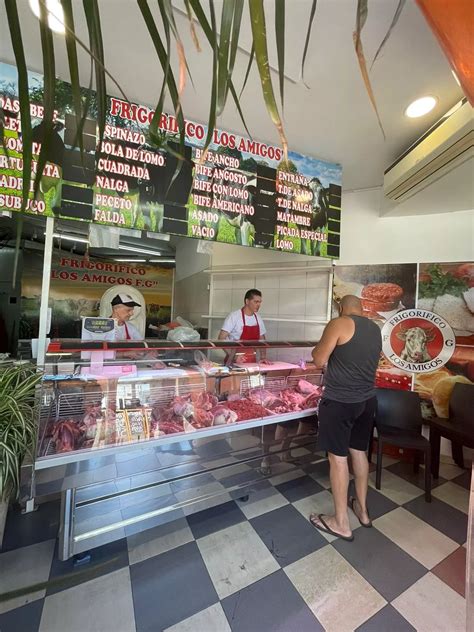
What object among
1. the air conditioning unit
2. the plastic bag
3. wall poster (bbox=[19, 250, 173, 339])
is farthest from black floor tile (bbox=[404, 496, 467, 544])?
wall poster (bbox=[19, 250, 173, 339])

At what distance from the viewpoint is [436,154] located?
2.01m

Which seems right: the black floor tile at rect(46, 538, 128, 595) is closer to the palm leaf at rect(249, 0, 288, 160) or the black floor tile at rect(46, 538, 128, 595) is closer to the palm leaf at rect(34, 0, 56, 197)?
the palm leaf at rect(34, 0, 56, 197)

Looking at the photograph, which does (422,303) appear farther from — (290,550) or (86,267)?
(86,267)

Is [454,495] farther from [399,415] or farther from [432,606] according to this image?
[432,606]

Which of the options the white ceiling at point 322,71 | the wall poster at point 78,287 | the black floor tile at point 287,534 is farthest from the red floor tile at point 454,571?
the wall poster at point 78,287

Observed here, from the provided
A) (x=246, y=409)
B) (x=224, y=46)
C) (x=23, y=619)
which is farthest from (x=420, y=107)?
(x=23, y=619)

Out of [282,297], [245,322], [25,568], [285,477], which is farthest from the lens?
[282,297]

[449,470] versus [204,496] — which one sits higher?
[204,496]

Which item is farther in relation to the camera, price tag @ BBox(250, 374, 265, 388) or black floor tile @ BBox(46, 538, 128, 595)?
price tag @ BBox(250, 374, 265, 388)

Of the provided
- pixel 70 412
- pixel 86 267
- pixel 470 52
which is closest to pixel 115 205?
pixel 70 412

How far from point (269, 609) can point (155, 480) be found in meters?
0.99

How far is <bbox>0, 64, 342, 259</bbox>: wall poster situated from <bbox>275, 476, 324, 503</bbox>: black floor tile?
2.08 meters

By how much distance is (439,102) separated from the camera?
1.99 m

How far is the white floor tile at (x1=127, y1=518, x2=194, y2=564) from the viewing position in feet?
5.83
